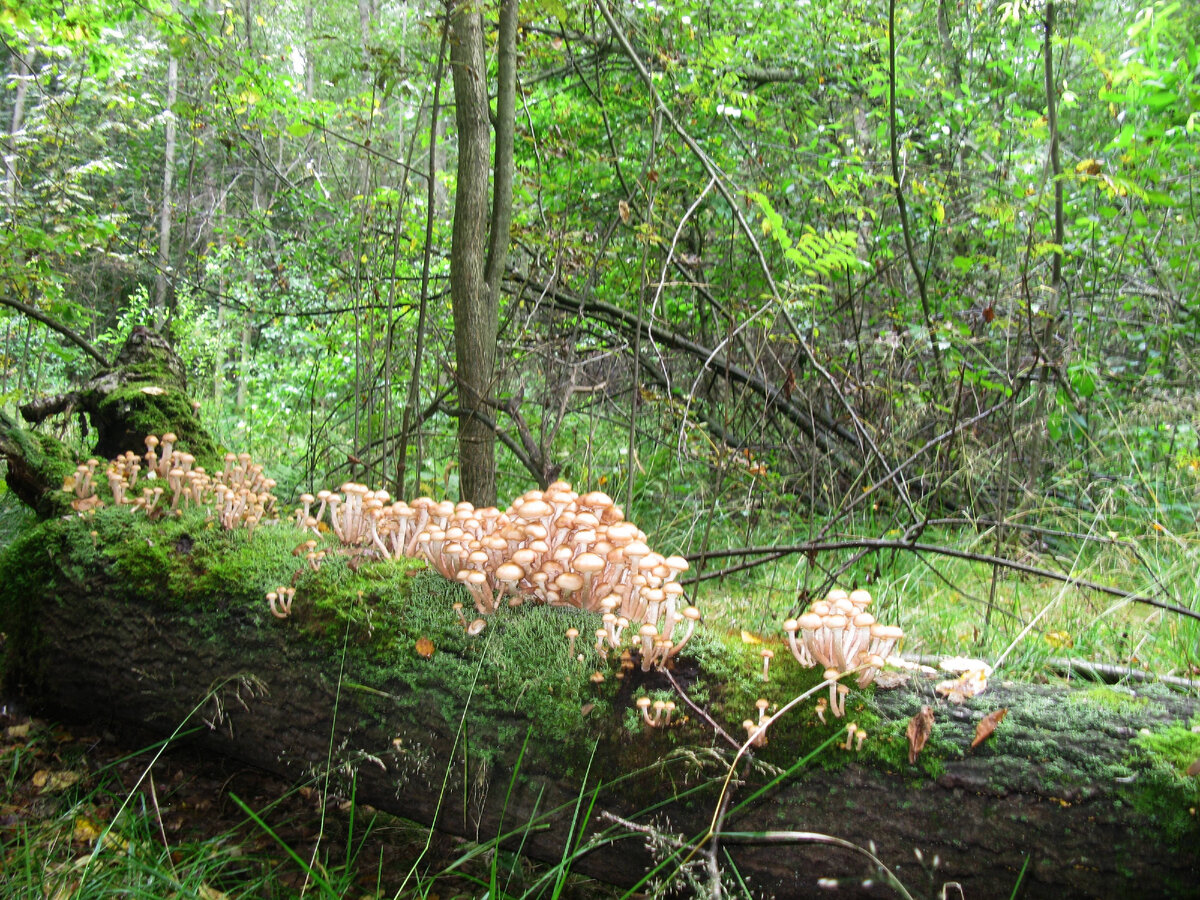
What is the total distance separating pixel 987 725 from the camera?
5.90ft

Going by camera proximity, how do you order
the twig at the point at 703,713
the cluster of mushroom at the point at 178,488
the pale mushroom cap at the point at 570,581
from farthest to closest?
the cluster of mushroom at the point at 178,488, the pale mushroom cap at the point at 570,581, the twig at the point at 703,713

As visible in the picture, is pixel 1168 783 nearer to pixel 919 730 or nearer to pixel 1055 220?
pixel 919 730

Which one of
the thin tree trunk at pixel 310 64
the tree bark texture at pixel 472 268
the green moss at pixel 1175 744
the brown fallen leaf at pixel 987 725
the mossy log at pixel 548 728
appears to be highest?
the thin tree trunk at pixel 310 64

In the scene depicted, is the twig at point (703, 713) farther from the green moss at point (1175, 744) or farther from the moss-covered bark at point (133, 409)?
the moss-covered bark at point (133, 409)

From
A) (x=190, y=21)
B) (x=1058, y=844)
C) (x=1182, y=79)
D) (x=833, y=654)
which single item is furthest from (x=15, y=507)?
(x=1182, y=79)

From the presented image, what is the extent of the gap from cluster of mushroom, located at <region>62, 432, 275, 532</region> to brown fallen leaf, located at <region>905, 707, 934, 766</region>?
101 inches

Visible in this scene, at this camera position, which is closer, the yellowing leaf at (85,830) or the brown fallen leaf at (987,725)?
the brown fallen leaf at (987,725)

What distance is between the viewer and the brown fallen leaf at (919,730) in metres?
1.80

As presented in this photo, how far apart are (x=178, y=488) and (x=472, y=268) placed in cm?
200

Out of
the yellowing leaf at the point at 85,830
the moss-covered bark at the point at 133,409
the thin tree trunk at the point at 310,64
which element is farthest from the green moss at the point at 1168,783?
the thin tree trunk at the point at 310,64

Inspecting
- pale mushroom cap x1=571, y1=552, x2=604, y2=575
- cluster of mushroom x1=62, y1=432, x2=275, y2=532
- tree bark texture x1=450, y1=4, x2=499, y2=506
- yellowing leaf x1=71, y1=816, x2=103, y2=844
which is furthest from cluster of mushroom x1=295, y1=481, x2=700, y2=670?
tree bark texture x1=450, y1=4, x2=499, y2=506

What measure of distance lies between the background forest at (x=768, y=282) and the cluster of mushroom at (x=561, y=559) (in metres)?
0.89

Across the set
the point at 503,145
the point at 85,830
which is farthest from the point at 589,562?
the point at 503,145

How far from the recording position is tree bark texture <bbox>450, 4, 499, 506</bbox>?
402cm
